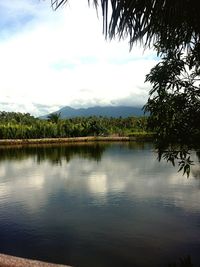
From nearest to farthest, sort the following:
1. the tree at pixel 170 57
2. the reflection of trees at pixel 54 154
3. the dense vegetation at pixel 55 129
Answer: the tree at pixel 170 57
the reflection of trees at pixel 54 154
the dense vegetation at pixel 55 129

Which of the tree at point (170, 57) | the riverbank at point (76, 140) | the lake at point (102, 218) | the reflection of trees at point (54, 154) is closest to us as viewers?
the tree at point (170, 57)

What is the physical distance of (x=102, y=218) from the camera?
73.3 feet

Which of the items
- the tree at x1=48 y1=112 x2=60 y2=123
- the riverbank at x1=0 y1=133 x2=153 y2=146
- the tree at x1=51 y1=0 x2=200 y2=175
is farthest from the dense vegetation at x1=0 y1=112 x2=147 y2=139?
the tree at x1=51 y1=0 x2=200 y2=175

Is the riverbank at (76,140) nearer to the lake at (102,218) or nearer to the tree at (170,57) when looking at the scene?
the lake at (102,218)

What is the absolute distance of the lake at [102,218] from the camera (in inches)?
662

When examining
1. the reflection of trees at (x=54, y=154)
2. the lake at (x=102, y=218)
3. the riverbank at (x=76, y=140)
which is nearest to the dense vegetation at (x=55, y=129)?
the riverbank at (x=76, y=140)

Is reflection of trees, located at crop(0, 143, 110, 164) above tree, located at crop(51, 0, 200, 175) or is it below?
below

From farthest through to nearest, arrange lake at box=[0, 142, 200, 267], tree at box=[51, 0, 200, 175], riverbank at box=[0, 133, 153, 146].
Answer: riverbank at box=[0, 133, 153, 146], lake at box=[0, 142, 200, 267], tree at box=[51, 0, 200, 175]

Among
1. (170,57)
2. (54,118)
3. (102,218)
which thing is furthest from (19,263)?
(54,118)

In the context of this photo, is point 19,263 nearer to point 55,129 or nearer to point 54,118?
point 55,129

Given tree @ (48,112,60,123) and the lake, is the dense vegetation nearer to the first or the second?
Result: tree @ (48,112,60,123)

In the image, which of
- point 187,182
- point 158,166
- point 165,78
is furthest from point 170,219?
point 158,166

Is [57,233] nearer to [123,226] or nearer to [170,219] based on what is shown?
[123,226]

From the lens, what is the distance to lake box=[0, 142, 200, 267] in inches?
662
